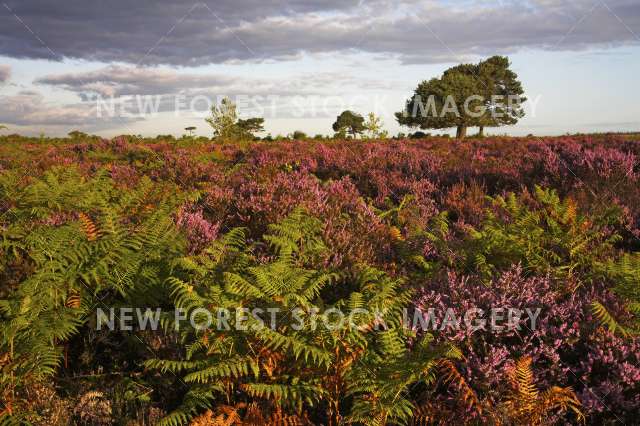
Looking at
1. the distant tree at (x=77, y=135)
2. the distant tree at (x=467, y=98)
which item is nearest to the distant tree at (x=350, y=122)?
the distant tree at (x=467, y=98)

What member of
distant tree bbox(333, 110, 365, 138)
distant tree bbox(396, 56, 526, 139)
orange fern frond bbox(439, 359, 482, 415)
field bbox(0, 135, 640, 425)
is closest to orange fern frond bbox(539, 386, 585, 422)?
field bbox(0, 135, 640, 425)

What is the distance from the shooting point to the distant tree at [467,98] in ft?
160

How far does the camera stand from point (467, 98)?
45.8 meters

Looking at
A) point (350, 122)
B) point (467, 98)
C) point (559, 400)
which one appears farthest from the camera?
point (350, 122)

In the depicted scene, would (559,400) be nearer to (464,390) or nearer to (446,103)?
(464,390)

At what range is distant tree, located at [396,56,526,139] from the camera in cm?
4862

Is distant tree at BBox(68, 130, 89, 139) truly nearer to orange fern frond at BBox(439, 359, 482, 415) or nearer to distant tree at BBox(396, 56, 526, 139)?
orange fern frond at BBox(439, 359, 482, 415)

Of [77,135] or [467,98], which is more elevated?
[467,98]

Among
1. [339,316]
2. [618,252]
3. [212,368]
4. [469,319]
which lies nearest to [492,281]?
[469,319]

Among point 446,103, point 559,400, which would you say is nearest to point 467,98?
point 446,103

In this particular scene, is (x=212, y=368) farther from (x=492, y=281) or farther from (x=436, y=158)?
(x=436, y=158)

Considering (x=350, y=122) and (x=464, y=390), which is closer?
(x=464, y=390)

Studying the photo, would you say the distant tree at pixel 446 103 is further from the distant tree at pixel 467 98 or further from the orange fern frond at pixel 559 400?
the orange fern frond at pixel 559 400

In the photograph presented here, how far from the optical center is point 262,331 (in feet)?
8.30
